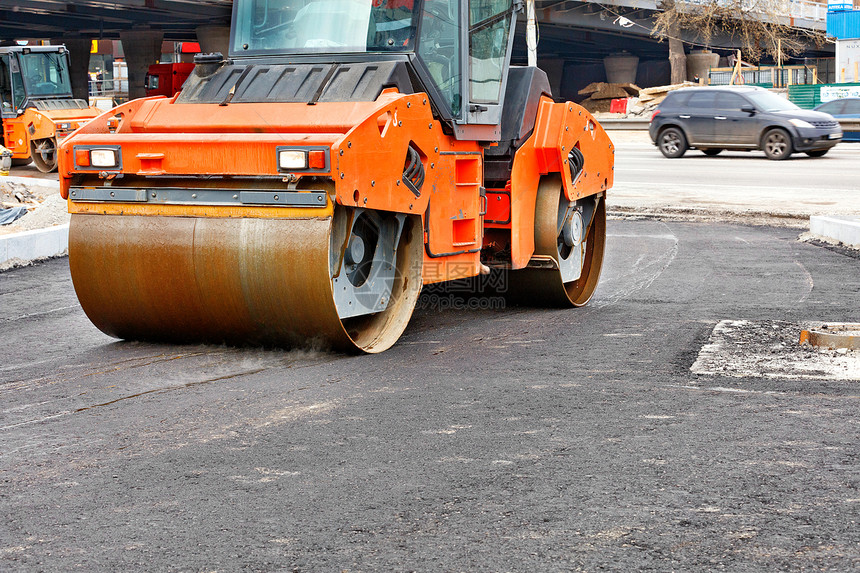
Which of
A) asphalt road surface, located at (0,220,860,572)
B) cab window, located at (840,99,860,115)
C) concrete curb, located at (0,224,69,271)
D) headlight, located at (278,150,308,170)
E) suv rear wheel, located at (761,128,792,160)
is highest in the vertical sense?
cab window, located at (840,99,860,115)

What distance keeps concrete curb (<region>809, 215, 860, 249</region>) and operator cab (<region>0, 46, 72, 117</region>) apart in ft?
59.1

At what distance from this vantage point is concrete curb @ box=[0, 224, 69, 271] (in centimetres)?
1117

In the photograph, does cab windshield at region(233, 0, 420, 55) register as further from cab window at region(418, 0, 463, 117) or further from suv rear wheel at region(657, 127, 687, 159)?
suv rear wheel at region(657, 127, 687, 159)

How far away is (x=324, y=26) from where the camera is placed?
6.79 metres

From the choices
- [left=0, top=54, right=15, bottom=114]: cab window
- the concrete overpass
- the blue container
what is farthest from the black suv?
the blue container

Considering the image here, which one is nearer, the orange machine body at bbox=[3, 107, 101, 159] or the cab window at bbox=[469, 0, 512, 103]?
the cab window at bbox=[469, 0, 512, 103]

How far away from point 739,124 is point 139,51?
3932cm

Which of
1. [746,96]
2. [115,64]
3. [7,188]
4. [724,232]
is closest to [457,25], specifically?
[724,232]

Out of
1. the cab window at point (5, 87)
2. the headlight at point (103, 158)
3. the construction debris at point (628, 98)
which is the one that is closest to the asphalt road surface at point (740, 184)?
the headlight at point (103, 158)

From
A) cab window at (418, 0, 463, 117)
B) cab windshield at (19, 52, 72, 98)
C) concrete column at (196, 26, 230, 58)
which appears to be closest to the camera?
cab window at (418, 0, 463, 117)

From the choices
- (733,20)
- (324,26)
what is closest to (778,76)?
(733,20)

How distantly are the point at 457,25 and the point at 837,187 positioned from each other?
12.4 metres

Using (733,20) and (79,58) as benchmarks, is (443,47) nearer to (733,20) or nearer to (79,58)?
(733,20)

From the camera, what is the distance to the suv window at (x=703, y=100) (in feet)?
77.9
